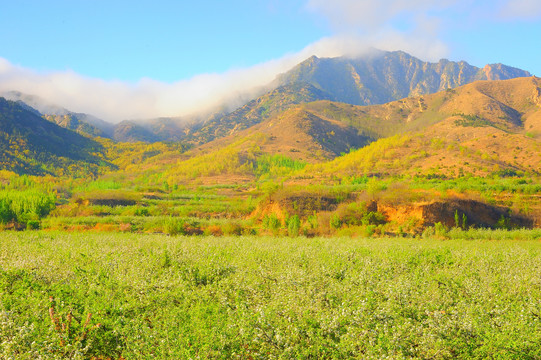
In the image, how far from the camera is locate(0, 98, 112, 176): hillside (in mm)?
136750

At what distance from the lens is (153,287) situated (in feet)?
31.3

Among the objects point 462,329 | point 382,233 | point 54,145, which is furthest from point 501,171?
point 54,145

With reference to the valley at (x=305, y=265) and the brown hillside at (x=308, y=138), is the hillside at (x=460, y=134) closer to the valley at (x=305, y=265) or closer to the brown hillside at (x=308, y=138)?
the valley at (x=305, y=265)

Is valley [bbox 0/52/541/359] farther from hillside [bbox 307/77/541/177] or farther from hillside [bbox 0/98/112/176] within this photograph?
hillside [bbox 0/98/112/176]

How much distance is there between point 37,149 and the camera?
502 ft

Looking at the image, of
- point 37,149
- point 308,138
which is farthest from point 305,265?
point 37,149

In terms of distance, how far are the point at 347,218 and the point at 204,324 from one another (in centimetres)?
3391

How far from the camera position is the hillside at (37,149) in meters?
137

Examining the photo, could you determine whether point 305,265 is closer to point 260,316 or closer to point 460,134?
point 260,316

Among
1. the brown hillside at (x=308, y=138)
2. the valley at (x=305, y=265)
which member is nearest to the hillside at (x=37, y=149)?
the valley at (x=305, y=265)

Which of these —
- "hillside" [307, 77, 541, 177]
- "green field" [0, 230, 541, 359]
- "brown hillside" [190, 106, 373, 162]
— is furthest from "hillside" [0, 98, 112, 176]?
"green field" [0, 230, 541, 359]

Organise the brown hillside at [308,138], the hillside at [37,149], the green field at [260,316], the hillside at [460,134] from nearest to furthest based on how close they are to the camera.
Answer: the green field at [260,316] → the hillside at [460,134] → the hillside at [37,149] → the brown hillside at [308,138]

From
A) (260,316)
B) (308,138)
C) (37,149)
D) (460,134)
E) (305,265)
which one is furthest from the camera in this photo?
(308,138)

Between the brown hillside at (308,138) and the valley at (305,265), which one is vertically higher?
the brown hillside at (308,138)
